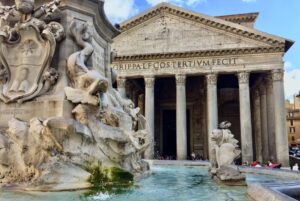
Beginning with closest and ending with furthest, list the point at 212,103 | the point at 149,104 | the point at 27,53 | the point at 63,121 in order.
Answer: the point at 63,121, the point at 27,53, the point at 212,103, the point at 149,104

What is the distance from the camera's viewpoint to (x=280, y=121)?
23.6 m

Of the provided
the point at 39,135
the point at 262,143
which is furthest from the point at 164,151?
the point at 39,135

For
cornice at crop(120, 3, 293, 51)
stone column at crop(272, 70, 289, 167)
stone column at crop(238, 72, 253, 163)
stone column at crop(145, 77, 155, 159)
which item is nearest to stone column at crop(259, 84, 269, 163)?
stone column at crop(272, 70, 289, 167)

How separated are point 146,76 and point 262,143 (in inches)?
427

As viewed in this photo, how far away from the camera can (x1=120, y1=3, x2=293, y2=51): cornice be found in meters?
24.0

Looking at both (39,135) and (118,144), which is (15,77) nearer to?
(39,135)

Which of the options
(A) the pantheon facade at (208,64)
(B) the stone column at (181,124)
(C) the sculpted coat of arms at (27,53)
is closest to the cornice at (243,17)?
(A) the pantheon facade at (208,64)

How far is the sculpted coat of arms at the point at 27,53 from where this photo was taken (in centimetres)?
499

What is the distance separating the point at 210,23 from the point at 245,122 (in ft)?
25.9

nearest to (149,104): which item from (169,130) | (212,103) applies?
(212,103)

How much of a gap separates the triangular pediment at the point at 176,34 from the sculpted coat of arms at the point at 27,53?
21.0m

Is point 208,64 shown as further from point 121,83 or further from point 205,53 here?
point 121,83

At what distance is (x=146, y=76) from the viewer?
2619 centimetres

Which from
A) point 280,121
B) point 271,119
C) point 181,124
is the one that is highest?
point 271,119
